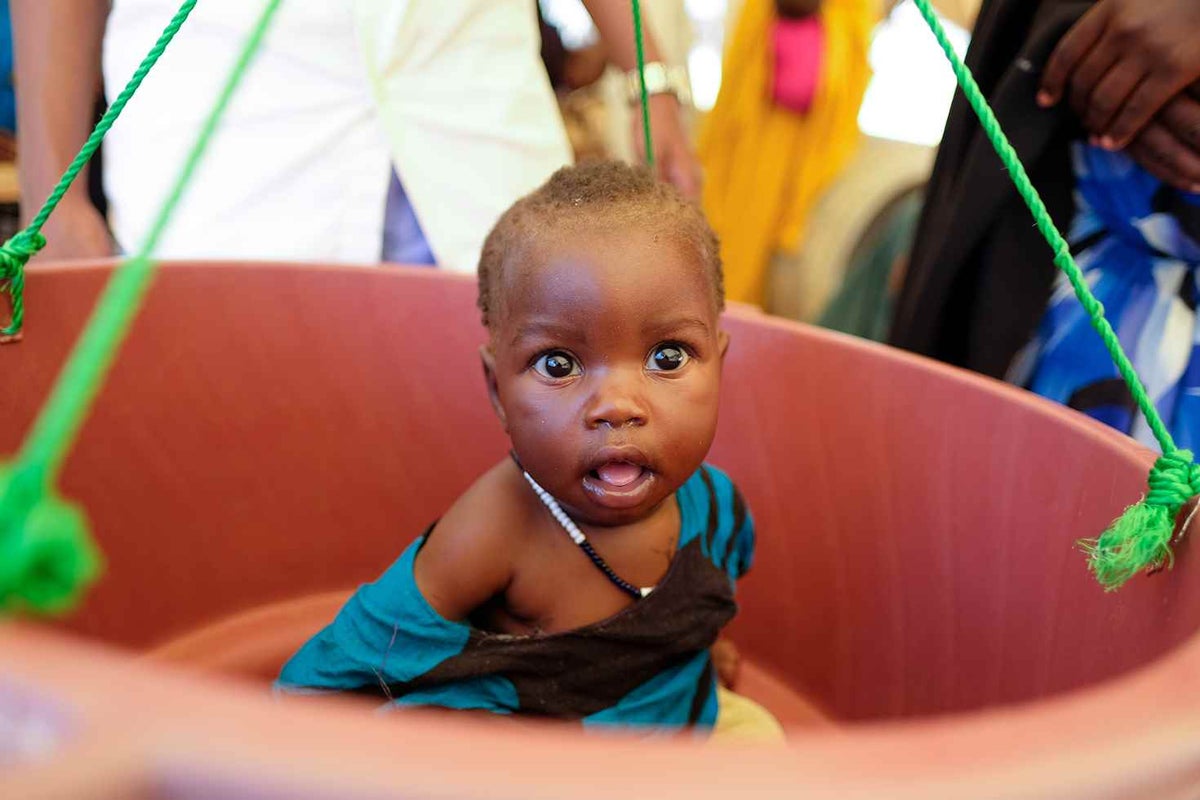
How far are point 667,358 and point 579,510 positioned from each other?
0.34ft

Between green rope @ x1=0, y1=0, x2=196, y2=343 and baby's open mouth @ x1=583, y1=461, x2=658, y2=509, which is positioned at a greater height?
green rope @ x1=0, y1=0, x2=196, y2=343

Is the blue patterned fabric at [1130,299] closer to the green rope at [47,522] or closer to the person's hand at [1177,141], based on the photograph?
the person's hand at [1177,141]

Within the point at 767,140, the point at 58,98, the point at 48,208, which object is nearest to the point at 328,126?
the point at 58,98

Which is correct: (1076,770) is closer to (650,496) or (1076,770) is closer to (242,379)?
(650,496)

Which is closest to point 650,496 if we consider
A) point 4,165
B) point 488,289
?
point 488,289

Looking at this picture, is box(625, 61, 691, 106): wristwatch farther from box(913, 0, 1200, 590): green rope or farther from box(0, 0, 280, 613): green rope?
box(0, 0, 280, 613): green rope

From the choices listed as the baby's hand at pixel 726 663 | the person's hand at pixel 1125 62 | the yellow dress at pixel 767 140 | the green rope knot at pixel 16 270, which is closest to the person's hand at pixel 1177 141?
the person's hand at pixel 1125 62

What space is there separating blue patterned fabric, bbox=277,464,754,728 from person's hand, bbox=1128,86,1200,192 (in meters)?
0.40

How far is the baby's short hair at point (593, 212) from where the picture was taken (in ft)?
1.80

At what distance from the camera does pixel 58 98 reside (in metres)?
0.82

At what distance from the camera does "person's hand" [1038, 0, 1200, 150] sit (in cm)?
62

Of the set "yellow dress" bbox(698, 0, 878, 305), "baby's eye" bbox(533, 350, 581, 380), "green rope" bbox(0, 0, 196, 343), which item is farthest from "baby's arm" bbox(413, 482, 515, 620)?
"yellow dress" bbox(698, 0, 878, 305)

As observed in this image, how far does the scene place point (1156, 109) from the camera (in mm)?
651

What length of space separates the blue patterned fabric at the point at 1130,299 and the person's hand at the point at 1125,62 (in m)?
0.05
